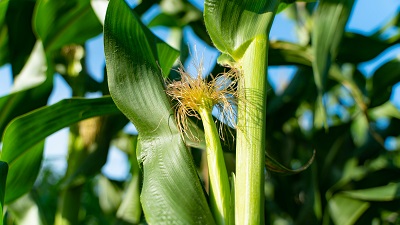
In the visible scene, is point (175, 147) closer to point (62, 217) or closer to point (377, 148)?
point (62, 217)

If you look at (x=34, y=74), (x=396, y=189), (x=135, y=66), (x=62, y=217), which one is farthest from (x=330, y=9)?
(x=62, y=217)

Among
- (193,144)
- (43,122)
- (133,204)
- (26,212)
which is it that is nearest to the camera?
(193,144)

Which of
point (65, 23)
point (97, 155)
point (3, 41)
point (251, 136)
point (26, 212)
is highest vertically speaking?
point (251, 136)

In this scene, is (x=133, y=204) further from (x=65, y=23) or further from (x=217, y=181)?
(x=217, y=181)

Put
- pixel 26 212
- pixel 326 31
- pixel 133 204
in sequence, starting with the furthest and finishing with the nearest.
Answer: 1. pixel 133 204
2. pixel 26 212
3. pixel 326 31

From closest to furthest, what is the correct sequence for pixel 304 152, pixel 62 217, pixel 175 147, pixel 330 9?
pixel 175 147 → pixel 330 9 → pixel 62 217 → pixel 304 152

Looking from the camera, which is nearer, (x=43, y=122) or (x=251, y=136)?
(x=251, y=136)

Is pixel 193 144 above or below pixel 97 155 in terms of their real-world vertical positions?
above

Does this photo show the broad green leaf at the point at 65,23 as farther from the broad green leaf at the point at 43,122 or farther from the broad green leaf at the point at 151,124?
the broad green leaf at the point at 151,124

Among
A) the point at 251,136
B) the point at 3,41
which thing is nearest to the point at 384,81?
the point at 251,136
